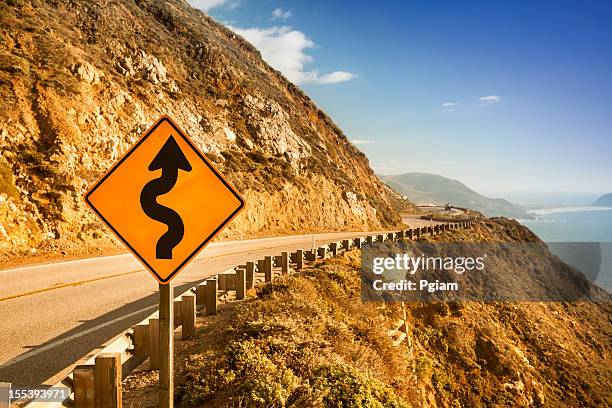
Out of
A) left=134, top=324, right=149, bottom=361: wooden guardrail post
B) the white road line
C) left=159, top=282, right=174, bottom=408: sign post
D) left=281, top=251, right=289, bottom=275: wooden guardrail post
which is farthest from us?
left=281, top=251, right=289, bottom=275: wooden guardrail post

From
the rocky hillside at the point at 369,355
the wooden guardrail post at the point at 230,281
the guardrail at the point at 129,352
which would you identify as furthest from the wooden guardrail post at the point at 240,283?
the rocky hillside at the point at 369,355

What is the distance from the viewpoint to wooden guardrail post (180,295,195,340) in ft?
21.5

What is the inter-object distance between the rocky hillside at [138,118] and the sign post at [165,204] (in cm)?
1528

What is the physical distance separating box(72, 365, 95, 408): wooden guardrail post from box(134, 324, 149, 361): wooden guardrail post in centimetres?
165

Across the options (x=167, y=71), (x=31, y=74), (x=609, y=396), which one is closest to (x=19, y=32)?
(x=31, y=74)

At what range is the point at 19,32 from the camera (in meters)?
21.7

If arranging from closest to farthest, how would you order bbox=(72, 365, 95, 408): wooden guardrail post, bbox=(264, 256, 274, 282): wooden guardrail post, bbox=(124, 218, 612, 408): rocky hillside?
bbox=(72, 365, 95, 408): wooden guardrail post, bbox=(124, 218, 612, 408): rocky hillside, bbox=(264, 256, 274, 282): wooden guardrail post

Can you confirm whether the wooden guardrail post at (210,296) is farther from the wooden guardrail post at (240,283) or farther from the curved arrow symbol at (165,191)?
the curved arrow symbol at (165,191)

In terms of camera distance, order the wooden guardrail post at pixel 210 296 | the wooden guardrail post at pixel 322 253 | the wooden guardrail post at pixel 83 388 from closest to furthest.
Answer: the wooden guardrail post at pixel 83 388 → the wooden guardrail post at pixel 210 296 → the wooden guardrail post at pixel 322 253

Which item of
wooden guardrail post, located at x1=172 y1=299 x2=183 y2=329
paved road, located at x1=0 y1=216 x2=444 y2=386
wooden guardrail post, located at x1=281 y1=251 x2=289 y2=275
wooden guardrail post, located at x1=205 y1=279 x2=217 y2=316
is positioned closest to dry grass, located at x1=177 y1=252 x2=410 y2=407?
wooden guardrail post, located at x1=205 y1=279 x2=217 y2=316

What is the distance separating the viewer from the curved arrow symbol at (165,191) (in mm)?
3084

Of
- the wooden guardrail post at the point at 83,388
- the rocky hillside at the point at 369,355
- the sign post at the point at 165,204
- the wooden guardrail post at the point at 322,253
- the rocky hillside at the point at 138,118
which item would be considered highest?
the rocky hillside at the point at 138,118

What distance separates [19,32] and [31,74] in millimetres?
3705

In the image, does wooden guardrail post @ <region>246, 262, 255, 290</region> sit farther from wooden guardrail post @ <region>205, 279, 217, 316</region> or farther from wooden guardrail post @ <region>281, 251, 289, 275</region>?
wooden guardrail post @ <region>205, 279, 217, 316</region>
